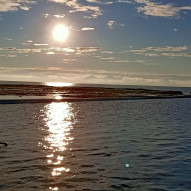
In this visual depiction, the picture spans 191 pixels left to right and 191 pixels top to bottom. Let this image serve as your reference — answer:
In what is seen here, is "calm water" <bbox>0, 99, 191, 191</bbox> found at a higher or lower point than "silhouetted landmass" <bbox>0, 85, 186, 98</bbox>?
lower

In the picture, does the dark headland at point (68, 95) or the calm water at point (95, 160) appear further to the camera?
the dark headland at point (68, 95)

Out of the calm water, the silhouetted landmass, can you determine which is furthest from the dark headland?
the calm water

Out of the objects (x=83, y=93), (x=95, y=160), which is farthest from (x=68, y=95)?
(x=95, y=160)

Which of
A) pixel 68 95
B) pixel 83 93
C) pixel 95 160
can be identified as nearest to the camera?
pixel 95 160

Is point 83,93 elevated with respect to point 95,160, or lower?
elevated

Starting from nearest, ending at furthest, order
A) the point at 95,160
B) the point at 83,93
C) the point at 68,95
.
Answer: the point at 95,160, the point at 68,95, the point at 83,93

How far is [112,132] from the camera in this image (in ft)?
88.0

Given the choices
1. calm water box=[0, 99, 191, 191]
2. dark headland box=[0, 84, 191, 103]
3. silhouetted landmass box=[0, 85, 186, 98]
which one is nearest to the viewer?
calm water box=[0, 99, 191, 191]

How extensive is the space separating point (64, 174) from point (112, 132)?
12744 mm

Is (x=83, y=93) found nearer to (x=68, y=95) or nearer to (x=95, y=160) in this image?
(x=68, y=95)

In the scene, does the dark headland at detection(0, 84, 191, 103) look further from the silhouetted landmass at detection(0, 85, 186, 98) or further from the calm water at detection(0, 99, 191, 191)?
the calm water at detection(0, 99, 191, 191)

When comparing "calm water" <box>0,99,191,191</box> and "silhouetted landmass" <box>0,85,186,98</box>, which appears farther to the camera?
"silhouetted landmass" <box>0,85,186,98</box>

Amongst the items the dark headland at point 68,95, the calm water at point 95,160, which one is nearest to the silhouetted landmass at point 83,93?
the dark headland at point 68,95

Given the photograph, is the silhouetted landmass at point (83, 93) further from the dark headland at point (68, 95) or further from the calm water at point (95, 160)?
the calm water at point (95, 160)
